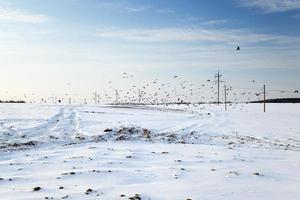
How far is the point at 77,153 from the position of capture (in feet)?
41.2

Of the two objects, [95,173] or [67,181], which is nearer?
[67,181]

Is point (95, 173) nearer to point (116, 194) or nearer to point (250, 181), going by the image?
point (116, 194)

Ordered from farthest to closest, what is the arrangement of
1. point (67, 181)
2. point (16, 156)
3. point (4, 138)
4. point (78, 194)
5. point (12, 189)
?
point (4, 138) < point (16, 156) < point (67, 181) < point (12, 189) < point (78, 194)

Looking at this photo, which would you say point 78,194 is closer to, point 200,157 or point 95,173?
point 95,173

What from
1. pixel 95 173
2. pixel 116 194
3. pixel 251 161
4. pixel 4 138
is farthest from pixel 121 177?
pixel 4 138

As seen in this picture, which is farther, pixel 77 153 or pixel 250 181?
pixel 77 153

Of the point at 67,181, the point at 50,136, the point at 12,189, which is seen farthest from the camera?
the point at 50,136

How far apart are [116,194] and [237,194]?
2010mm

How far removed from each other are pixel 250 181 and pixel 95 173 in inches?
125

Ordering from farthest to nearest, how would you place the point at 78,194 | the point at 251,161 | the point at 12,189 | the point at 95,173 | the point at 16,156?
1. the point at 16,156
2. the point at 251,161
3. the point at 95,173
4. the point at 12,189
5. the point at 78,194

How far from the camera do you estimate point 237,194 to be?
23.1 ft

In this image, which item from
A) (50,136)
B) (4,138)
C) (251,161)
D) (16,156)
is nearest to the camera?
(251,161)

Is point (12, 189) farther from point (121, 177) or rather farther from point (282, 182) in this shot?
point (282, 182)

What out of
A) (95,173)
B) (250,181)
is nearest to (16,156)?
(95,173)
